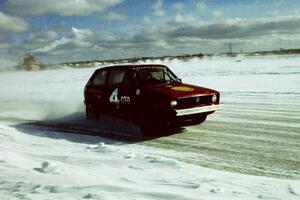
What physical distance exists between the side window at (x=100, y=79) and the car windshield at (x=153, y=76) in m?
1.21

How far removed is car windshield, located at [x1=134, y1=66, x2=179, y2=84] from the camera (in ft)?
27.7

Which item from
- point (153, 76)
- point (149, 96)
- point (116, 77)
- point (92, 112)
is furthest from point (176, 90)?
point (92, 112)

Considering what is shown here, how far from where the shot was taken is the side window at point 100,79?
31.2 feet

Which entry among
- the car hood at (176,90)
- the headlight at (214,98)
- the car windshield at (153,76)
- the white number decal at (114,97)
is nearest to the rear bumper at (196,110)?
the headlight at (214,98)

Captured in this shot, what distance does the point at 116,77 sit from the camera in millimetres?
9086

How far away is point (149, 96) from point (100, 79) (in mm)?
2311

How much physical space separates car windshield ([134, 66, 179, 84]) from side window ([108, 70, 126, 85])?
1.25 ft

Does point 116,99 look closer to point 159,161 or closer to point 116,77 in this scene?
point 116,77

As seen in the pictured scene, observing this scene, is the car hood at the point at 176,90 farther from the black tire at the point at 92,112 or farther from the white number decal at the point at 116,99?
the black tire at the point at 92,112

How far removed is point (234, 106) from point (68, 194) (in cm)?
853

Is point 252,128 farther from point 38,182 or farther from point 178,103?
point 38,182

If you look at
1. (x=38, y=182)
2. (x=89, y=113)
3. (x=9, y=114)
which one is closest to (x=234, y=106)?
(x=89, y=113)

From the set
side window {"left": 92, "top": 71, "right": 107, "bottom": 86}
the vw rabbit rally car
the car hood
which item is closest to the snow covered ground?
the vw rabbit rally car

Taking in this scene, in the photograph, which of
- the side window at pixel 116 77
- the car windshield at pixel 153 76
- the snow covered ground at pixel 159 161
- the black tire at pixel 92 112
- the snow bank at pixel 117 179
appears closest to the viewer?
the snow bank at pixel 117 179
